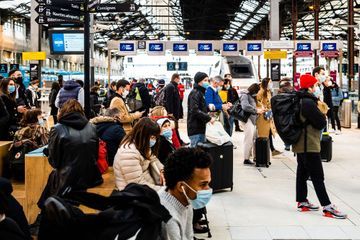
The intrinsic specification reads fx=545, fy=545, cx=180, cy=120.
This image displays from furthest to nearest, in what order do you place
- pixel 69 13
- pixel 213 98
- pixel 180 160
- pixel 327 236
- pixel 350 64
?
pixel 350 64 → pixel 213 98 → pixel 69 13 → pixel 327 236 → pixel 180 160

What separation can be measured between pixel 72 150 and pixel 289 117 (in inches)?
113

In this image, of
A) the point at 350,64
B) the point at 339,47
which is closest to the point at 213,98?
the point at 350,64

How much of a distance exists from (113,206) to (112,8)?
6.19 m

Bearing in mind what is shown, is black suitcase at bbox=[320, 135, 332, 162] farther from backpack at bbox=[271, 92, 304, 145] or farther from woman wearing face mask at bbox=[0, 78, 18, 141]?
woman wearing face mask at bbox=[0, 78, 18, 141]

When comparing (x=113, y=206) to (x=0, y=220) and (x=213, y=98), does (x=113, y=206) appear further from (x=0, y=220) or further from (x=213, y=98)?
(x=213, y=98)

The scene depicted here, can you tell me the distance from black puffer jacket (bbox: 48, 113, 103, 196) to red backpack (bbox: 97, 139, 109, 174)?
0.59 m

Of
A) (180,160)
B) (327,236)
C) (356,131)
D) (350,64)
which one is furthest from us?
(350,64)

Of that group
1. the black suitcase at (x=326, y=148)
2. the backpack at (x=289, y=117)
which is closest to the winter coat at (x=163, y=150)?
the backpack at (x=289, y=117)

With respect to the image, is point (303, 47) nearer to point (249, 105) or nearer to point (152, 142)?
point (249, 105)

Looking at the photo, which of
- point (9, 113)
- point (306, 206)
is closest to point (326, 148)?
point (306, 206)

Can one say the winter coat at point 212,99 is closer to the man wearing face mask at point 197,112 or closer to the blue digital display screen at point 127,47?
the man wearing face mask at point 197,112

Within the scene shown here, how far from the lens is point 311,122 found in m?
6.46

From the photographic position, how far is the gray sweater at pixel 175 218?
2.37 m

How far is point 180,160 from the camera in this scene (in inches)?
100
